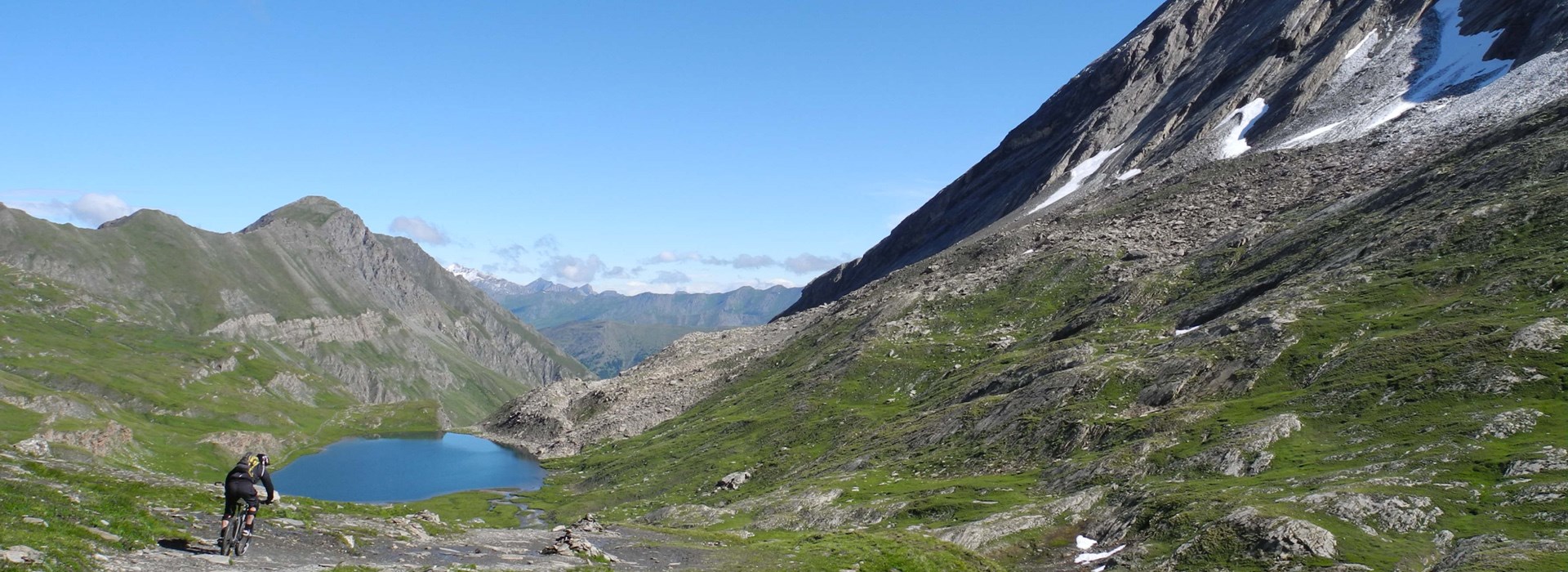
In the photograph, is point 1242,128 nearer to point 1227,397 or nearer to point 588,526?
point 1227,397

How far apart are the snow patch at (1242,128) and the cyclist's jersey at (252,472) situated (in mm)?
178411

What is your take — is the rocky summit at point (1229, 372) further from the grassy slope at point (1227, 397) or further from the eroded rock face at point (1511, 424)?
the grassy slope at point (1227, 397)

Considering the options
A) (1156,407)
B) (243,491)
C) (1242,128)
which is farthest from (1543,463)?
(1242,128)

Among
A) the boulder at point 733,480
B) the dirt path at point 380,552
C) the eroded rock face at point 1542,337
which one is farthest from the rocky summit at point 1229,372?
the dirt path at point 380,552

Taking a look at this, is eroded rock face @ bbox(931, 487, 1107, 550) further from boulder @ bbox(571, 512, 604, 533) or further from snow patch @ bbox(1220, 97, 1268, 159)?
snow patch @ bbox(1220, 97, 1268, 159)

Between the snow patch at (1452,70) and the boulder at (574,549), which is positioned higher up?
the snow patch at (1452,70)

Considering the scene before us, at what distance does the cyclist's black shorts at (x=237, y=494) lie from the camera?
93.1 feet

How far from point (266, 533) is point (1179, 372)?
78848mm

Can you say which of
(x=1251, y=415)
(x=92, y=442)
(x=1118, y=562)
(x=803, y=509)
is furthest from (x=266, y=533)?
(x=92, y=442)

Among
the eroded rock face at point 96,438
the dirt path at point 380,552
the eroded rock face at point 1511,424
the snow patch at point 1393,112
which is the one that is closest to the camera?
the dirt path at point 380,552

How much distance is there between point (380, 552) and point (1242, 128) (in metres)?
191

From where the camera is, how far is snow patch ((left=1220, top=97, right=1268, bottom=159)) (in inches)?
7082

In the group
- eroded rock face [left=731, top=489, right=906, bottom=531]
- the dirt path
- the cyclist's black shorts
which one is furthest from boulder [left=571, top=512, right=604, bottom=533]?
eroded rock face [left=731, top=489, right=906, bottom=531]

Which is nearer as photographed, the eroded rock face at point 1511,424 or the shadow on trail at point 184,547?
the shadow on trail at point 184,547
